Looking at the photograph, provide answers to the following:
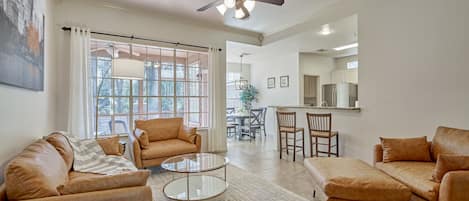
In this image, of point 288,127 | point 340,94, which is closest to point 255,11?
point 288,127

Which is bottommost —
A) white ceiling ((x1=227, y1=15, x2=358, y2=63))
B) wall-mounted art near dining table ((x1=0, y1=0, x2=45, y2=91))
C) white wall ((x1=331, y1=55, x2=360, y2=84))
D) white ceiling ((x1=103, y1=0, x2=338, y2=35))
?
wall-mounted art near dining table ((x1=0, y1=0, x2=45, y2=91))

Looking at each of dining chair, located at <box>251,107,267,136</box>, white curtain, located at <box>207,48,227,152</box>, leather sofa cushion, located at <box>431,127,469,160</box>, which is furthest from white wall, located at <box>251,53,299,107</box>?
leather sofa cushion, located at <box>431,127,469,160</box>

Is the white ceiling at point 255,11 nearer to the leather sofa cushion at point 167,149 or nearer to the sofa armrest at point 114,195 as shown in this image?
the leather sofa cushion at point 167,149

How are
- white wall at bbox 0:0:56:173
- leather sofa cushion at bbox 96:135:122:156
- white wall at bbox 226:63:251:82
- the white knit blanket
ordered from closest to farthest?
white wall at bbox 0:0:56:173
the white knit blanket
leather sofa cushion at bbox 96:135:122:156
white wall at bbox 226:63:251:82

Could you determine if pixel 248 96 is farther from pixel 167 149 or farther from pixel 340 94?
pixel 167 149

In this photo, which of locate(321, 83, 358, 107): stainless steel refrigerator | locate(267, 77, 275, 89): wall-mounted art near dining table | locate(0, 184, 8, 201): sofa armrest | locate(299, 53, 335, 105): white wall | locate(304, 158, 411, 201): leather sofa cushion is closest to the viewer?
locate(0, 184, 8, 201): sofa armrest

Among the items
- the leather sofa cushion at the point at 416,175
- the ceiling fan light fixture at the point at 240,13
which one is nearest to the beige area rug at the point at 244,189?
the leather sofa cushion at the point at 416,175

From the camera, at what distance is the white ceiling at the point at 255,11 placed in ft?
13.5

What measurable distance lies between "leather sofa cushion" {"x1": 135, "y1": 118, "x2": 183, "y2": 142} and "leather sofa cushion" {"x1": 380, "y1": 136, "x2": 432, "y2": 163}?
3283 mm

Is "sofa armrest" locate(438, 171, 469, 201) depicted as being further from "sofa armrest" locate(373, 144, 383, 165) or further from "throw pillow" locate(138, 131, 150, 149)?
"throw pillow" locate(138, 131, 150, 149)

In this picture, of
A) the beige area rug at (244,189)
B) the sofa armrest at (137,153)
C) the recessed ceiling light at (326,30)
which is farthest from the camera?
the recessed ceiling light at (326,30)

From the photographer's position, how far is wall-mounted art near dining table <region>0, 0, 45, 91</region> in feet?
5.20

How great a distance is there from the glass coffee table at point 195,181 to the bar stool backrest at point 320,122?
2.02 m

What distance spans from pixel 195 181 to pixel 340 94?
18.5ft
